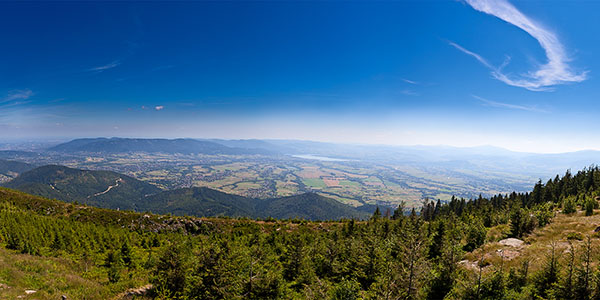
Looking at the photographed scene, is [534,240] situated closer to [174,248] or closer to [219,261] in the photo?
[219,261]

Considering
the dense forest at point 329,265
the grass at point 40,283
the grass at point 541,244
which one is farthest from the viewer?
the grass at point 541,244

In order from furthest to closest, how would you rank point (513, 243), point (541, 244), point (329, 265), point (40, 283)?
point (513, 243) → point (329, 265) → point (541, 244) → point (40, 283)

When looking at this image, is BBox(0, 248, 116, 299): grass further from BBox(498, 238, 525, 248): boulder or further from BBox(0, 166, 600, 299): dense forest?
BBox(498, 238, 525, 248): boulder

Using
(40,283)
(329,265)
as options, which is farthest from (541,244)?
(40,283)

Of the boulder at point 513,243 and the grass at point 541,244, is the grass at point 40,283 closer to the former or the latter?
the grass at point 541,244

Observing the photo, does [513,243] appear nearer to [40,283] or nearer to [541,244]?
[541,244]

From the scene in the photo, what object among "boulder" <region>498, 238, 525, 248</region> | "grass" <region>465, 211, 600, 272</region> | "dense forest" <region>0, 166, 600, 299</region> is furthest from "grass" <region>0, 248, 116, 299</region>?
"boulder" <region>498, 238, 525, 248</region>

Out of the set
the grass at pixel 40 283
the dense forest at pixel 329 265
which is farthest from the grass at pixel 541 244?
the grass at pixel 40 283

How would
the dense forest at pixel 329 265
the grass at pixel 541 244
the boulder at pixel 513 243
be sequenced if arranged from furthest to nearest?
the boulder at pixel 513 243 → the grass at pixel 541 244 → the dense forest at pixel 329 265

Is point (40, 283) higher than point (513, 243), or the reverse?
point (40, 283)

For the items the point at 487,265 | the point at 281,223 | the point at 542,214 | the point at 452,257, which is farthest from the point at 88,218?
the point at 542,214

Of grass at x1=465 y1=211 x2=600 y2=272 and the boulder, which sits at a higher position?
grass at x1=465 y1=211 x2=600 y2=272

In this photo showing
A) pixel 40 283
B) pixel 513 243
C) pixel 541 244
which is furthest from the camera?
pixel 513 243

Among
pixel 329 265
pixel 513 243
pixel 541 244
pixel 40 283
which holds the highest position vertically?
pixel 541 244
